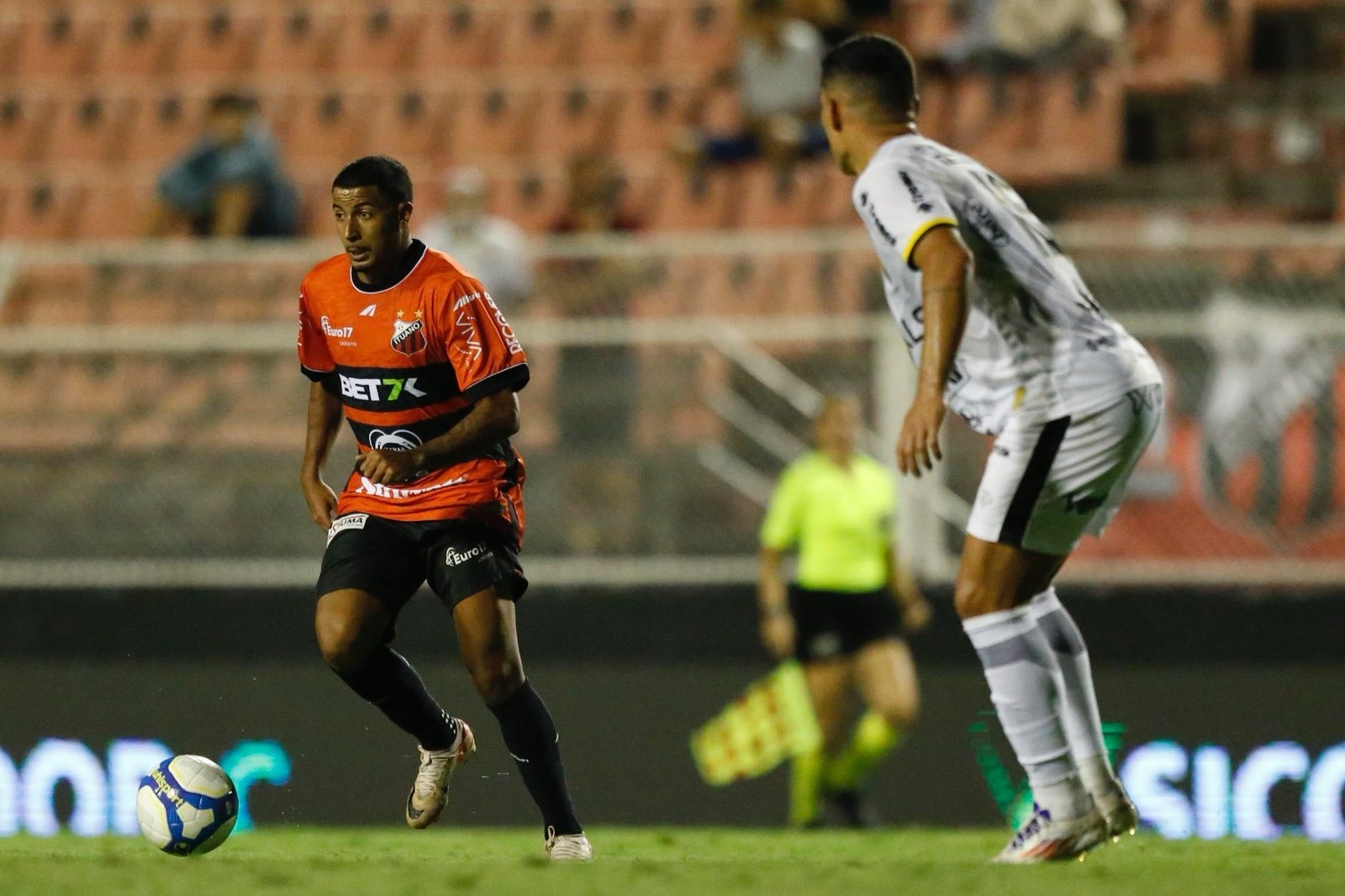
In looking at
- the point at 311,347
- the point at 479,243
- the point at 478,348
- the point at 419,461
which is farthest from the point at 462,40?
the point at 419,461

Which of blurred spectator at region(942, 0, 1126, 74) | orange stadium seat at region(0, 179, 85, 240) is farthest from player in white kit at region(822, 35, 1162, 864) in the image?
orange stadium seat at region(0, 179, 85, 240)

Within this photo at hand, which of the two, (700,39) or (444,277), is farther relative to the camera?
(700,39)

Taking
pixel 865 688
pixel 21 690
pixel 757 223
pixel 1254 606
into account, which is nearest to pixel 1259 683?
pixel 1254 606

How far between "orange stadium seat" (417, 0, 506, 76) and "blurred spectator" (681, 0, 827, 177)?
231 cm

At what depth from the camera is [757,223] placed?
10875 millimetres

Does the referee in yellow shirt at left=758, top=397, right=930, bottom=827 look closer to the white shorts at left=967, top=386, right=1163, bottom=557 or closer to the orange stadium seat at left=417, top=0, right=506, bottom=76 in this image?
the white shorts at left=967, top=386, right=1163, bottom=557

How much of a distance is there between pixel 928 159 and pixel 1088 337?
24.2 inches

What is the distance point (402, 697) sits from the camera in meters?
5.40

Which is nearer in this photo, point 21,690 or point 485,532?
point 485,532

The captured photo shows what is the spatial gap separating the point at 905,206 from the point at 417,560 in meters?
1.68

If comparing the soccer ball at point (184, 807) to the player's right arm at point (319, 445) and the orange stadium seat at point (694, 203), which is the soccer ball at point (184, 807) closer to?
the player's right arm at point (319, 445)

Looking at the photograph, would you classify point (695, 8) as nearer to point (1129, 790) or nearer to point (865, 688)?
point (865, 688)

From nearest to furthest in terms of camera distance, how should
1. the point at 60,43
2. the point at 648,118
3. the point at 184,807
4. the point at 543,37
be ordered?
the point at 184,807
the point at 648,118
the point at 543,37
the point at 60,43

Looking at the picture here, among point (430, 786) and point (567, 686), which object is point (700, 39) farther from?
point (430, 786)
